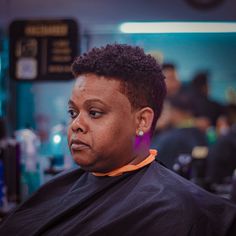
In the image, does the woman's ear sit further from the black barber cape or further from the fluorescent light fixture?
the fluorescent light fixture

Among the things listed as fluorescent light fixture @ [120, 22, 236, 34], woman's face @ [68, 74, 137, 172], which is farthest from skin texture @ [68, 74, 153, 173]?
fluorescent light fixture @ [120, 22, 236, 34]

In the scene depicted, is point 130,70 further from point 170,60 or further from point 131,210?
point 170,60

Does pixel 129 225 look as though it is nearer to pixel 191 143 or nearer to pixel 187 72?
pixel 191 143

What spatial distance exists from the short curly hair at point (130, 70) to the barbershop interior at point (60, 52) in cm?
120

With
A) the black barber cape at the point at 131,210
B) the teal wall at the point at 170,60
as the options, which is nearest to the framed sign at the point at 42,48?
the teal wall at the point at 170,60

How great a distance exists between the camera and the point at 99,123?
1357 mm

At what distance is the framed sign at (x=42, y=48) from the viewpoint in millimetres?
2811

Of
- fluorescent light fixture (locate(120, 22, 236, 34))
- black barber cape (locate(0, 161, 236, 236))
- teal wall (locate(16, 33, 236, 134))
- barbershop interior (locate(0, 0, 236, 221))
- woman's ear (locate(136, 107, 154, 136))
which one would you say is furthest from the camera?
teal wall (locate(16, 33, 236, 134))

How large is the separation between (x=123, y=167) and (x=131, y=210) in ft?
0.64

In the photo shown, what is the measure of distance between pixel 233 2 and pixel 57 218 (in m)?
2.05

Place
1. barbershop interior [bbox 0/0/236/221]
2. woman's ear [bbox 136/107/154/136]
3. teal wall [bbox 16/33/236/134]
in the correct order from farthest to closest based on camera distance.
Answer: teal wall [bbox 16/33/236/134] < barbershop interior [bbox 0/0/236/221] < woman's ear [bbox 136/107/154/136]

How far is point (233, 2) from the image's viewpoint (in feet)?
9.45

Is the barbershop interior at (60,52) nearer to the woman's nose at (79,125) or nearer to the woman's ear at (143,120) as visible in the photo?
the woman's ear at (143,120)

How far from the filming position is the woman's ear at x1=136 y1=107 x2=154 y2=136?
1416mm
